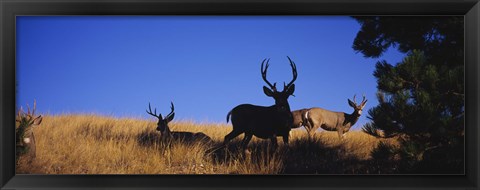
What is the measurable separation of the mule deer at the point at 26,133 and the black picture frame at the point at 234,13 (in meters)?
0.28

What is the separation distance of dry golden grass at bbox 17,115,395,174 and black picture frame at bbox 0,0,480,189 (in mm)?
405

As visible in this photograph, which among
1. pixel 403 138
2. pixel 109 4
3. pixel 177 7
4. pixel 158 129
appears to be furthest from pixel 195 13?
pixel 403 138

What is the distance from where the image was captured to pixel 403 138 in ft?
17.1

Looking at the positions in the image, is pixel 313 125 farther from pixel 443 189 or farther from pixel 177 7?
pixel 177 7

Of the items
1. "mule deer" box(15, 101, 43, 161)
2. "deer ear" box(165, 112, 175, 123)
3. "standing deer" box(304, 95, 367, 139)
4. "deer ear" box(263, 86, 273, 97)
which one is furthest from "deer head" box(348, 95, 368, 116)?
"mule deer" box(15, 101, 43, 161)

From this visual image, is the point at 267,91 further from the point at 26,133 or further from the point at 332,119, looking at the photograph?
the point at 26,133

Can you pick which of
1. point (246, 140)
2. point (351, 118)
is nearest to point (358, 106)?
point (351, 118)

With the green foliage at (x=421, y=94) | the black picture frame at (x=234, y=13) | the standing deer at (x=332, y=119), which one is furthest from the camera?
the standing deer at (x=332, y=119)

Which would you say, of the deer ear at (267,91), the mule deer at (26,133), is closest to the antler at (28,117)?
the mule deer at (26,133)

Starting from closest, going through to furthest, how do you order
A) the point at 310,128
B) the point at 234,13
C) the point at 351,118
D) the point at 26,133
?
the point at 234,13, the point at 26,133, the point at 351,118, the point at 310,128

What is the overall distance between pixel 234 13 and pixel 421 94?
166 centimetres

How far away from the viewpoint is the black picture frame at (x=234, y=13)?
14.7 ft

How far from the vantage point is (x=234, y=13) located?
178 inches

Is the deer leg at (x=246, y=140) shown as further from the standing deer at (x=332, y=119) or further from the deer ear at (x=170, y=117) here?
the deer ear at (x=170, y=117)
